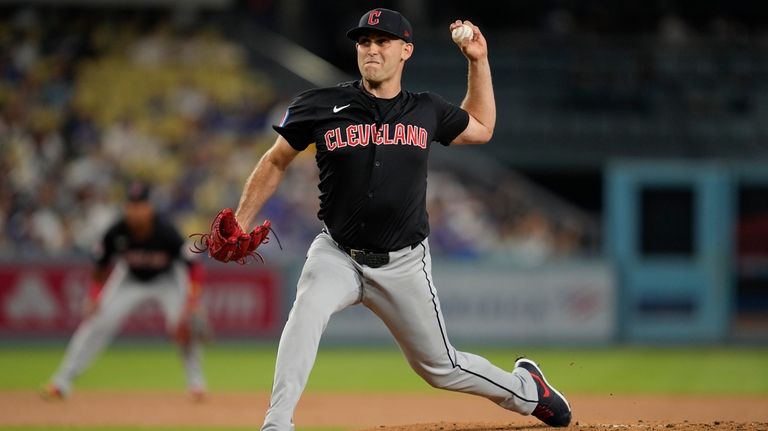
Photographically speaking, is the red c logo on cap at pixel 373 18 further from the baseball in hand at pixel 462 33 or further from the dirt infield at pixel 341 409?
the dirt infield at pixel 341 409

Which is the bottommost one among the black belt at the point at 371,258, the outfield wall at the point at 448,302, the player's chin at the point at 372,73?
the outfield wall at the point at 448,302

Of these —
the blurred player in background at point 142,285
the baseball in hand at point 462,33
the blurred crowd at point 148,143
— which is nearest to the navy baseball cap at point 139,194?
the blurred player in background at point 142,285

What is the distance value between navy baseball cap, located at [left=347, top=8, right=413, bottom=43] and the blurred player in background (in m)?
5.11

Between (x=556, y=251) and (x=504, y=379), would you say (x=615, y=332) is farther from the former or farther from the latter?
(x=504, y=379)

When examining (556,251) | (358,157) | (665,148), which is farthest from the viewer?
(665,148)

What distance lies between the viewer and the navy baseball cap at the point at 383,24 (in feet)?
19.2

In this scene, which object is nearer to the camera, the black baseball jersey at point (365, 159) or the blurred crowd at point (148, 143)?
the black baseball jersey at point (365, 159)

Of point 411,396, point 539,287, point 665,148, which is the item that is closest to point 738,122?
point 665,148

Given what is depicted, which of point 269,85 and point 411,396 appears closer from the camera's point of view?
point 411,396

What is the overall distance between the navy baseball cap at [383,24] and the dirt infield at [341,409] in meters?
3.08

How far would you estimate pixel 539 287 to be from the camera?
642 inches

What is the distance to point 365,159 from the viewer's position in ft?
19.2

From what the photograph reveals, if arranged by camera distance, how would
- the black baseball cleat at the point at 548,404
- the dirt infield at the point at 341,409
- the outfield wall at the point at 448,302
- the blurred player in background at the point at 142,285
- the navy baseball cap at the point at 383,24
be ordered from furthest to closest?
the outfield wall at the point at 448,302 < the blurred player in background at the point at 142,285 < the dirt infield at the point at 341,409 < the black baseball cleat at the point at 548,404 < the navy baseball cap at the point at 383,24

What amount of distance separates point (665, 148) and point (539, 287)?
4.91m
